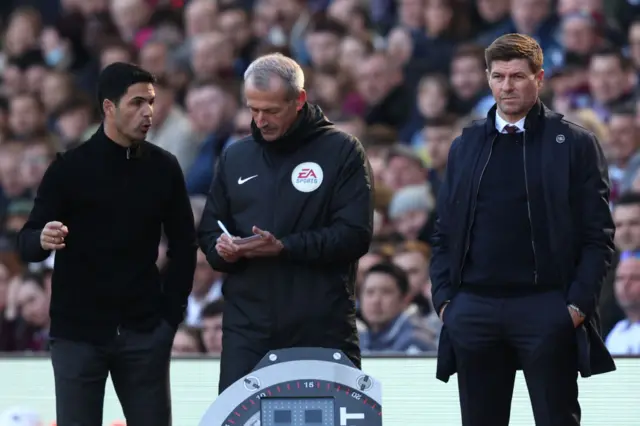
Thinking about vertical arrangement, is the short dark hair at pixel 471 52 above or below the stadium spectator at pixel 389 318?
above

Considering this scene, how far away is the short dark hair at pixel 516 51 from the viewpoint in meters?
4.86

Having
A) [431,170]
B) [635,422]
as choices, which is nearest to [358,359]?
[635,422]

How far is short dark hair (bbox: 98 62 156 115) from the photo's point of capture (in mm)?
5172

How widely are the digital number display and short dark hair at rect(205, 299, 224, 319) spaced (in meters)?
4.30

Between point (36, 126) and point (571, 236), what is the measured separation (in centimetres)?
781

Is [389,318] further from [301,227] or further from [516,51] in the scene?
[516,51]

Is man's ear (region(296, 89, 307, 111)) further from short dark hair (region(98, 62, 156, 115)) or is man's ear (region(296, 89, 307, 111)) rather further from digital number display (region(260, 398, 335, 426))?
digital number display (region(260, 398, 335, 426))

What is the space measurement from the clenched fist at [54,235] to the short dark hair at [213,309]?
389 centimetres

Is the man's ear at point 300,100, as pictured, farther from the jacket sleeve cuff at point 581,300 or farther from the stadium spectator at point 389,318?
the stadium spectator at point 389,318

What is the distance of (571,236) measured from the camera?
485cm

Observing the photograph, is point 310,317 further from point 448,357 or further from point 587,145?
point 587,145

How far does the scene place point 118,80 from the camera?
5188 millimetres

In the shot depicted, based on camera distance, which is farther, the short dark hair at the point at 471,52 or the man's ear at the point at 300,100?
the short dark hair at the point at 471,52

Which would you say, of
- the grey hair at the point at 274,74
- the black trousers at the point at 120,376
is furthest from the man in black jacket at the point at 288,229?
the black trousers at the point at 120,376
